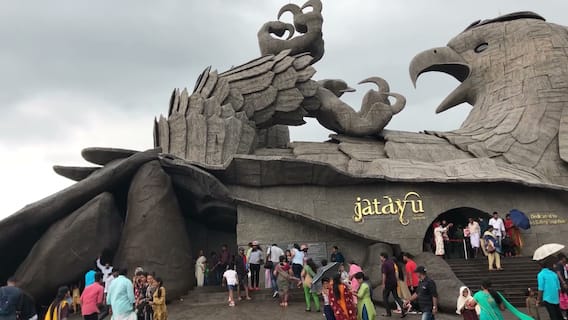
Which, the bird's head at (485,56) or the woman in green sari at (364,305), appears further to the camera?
the bird's head at (485,56)

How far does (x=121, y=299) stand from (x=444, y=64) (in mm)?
18814

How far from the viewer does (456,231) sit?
15859 mm

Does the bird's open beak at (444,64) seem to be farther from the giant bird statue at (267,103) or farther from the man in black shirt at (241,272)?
the man in black shirt at (241,272)

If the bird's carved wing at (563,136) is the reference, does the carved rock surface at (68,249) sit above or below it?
below

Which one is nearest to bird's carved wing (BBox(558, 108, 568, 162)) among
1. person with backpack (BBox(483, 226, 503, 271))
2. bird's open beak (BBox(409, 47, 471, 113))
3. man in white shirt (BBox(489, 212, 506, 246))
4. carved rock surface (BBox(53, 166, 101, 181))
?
bird's open beak (BBox(409, 47, 471, 113))

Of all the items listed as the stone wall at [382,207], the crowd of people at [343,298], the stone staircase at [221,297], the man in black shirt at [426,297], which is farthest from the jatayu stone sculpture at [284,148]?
the man in black shirt at [426,297]

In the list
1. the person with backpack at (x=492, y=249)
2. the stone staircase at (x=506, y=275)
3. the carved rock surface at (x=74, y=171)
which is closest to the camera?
the stone staircase at (x=506, y=275)

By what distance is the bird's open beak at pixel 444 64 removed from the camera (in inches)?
858

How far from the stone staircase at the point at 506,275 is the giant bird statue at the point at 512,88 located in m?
5.08

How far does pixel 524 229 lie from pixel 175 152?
36.7 ft

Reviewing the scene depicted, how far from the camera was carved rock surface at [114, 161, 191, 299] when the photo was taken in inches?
488

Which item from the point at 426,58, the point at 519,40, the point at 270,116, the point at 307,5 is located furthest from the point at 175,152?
the point at 519,40

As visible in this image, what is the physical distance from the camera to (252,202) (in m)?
14.3

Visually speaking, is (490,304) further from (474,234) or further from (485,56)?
(485,56)
